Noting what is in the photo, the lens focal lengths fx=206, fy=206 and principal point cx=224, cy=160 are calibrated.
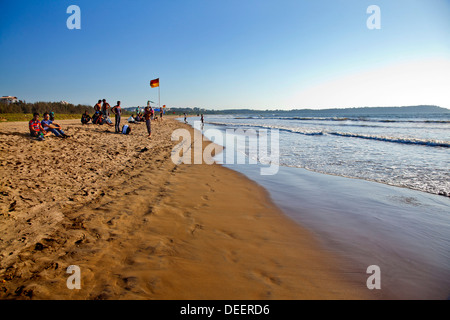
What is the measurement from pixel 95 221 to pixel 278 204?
369cm

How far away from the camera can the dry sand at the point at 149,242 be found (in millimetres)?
2250

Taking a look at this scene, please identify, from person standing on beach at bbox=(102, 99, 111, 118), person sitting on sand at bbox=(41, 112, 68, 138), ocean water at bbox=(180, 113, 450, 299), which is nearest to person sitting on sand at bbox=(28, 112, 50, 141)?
person sitting on sand at bbox=(41, 112, 68, 138)

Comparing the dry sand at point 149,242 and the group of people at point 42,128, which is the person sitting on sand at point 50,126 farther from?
the dry sand at point 149,242

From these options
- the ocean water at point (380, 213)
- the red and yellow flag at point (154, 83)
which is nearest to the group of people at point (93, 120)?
the red and yellow flag at point (154, 83)

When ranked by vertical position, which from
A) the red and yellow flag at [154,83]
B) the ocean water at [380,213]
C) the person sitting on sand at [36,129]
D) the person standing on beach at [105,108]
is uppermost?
the red and yellow flag at [154,83]

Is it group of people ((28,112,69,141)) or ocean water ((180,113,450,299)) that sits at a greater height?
group of people ((28,112,69,141))

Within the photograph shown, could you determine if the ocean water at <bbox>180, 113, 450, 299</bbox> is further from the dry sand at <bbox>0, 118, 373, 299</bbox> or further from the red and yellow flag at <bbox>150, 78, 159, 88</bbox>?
the red and yellow flag at <bbox>150, 78, 159, 88</bbox>

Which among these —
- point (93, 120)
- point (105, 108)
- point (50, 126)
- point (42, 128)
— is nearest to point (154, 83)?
point (105, 108)

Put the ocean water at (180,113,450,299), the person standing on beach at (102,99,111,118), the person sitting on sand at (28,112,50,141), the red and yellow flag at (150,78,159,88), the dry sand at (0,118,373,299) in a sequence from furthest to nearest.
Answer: the red and yellow flag at (150,78,159,88), the person standing on beach at (102,99,111,118), the person sitting on sand at (28,112,50,141), the ocean water at (180,113,450,299), the dry sand at (0,118,373,299)

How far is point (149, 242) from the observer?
3062 mm

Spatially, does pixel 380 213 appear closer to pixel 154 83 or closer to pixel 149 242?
pixel 149 242

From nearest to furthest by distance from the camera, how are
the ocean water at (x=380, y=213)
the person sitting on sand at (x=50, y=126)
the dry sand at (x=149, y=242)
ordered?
the dry sand at (x=149, y=242) < the ocean water at (x=380, y=213) < the person sitting on sand at (x=50, y=126)

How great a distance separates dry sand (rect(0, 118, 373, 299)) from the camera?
225cm
